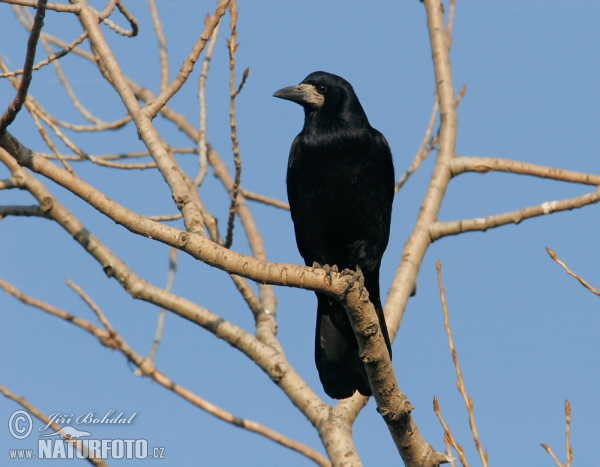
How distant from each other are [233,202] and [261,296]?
108 cm

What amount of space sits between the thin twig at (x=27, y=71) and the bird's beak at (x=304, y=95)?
2.47 m

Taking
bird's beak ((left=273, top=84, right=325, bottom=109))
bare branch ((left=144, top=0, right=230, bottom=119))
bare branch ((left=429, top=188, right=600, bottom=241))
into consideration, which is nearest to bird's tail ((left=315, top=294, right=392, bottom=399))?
bare branch ((left=429, top=188, right=600, bottom=241))

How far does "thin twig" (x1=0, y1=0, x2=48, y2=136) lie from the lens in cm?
309

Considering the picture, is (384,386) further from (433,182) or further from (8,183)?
(8,183)

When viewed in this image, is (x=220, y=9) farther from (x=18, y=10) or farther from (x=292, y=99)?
(x=18, y=10)

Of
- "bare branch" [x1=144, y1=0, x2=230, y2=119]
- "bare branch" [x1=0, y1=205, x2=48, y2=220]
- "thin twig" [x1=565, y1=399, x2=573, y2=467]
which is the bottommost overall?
"thin twig" [x1=565, y1=399, x2=573, y2=467]

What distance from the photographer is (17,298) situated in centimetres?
484

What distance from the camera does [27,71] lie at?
3244 mm

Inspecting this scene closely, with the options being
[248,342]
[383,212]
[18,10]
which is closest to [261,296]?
[248,342]

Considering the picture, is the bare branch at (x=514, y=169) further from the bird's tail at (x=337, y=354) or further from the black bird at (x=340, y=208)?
the bird's tail at (x=337, y=354)

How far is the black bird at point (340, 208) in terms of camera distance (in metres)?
4.71

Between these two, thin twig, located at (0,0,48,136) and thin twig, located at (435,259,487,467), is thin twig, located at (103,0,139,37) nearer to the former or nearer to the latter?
thin twig, located at (0,0,48,136)

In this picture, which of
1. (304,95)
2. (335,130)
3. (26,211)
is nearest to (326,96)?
(304,95)

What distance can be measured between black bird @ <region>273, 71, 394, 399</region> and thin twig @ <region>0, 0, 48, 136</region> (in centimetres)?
208
